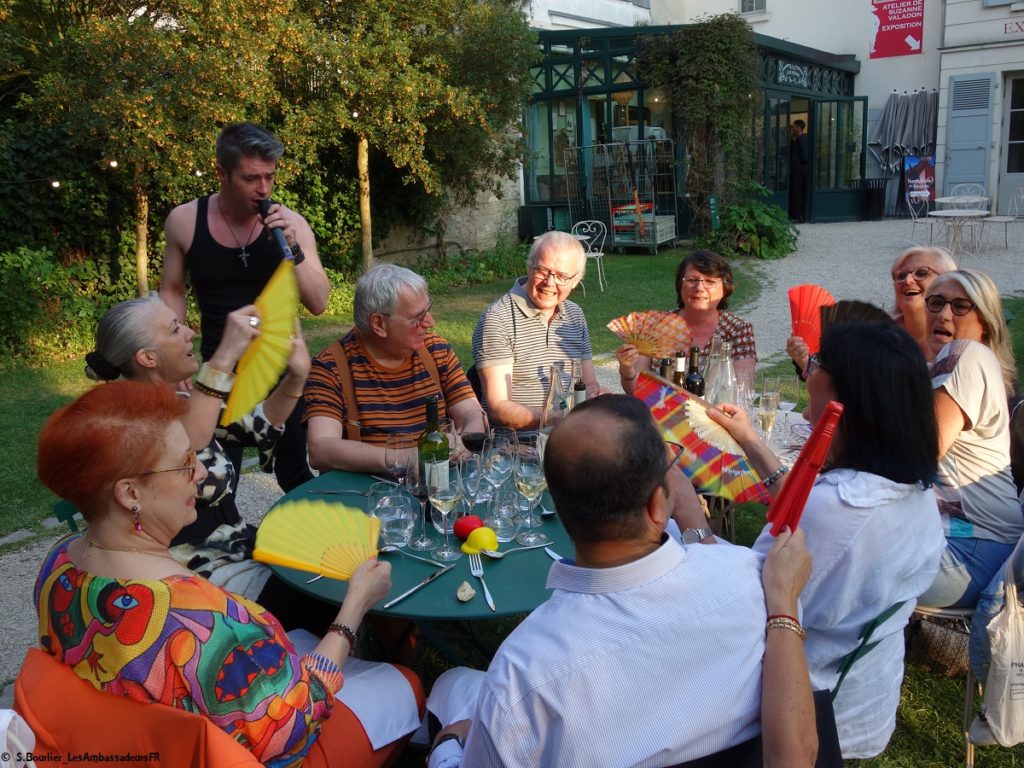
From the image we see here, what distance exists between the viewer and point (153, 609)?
165 cm

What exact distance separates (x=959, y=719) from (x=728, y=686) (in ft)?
6.96

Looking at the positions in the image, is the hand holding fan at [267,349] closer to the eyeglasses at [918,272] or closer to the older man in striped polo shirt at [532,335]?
the older man in striped polo shirt at [532,335]

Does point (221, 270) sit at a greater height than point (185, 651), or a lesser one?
greater

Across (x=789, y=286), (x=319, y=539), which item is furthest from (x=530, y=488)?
(x=789, y=286)

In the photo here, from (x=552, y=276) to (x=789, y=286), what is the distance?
29.9 ft

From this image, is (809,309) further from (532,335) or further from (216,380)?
(216,380)

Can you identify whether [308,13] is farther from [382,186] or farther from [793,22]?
[793,22]

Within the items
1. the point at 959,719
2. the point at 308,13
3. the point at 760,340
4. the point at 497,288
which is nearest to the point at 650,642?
the point at 959,719

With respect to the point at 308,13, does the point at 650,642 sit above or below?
below

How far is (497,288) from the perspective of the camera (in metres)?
13.0

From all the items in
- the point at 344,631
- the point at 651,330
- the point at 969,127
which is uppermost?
the point at 969,127

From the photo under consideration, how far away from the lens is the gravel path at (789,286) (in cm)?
385

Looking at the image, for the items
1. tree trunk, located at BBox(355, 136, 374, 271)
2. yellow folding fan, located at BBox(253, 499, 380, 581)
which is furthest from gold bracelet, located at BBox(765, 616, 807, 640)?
tree trunk, located at BBox(355, 136, 374, 271)

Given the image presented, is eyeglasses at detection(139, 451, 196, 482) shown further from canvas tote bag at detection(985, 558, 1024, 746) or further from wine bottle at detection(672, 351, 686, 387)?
canvas tote bag at detection(985, 558, 1024, 746)
